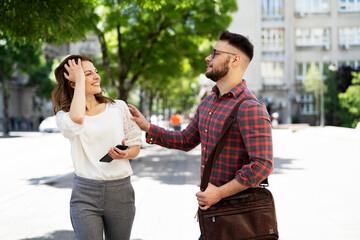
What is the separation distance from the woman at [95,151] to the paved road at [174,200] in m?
2.56

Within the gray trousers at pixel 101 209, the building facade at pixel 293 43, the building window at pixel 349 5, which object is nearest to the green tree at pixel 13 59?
the building facade at pixel 293 43

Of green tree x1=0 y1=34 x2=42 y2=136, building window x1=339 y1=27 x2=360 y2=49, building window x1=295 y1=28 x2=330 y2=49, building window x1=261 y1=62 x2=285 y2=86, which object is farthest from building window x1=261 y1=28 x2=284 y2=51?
green tree x1=0 y1=34 x2=42 y2=136

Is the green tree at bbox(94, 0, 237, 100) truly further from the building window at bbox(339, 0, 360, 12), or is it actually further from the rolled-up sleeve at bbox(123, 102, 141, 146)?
the building window at bbox(339, 0, 360, 12)

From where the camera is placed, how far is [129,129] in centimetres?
294

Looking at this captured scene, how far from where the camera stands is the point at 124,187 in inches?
113

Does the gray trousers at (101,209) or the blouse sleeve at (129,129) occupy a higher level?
the blouse sleeve at (129,129)

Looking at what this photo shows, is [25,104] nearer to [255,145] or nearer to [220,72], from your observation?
[220,72]

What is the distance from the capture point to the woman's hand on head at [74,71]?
2740mm

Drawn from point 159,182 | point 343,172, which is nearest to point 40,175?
point 159,182

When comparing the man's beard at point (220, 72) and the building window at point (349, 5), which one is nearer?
the man's beard at point (220, 72)

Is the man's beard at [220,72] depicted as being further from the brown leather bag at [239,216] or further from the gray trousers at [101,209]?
the gray trousers at [101,209]

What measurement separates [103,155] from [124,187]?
26cm

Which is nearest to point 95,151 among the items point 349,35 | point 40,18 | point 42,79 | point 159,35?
point 40,18

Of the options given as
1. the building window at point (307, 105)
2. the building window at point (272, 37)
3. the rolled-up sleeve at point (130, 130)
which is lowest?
the building window at point (307, 105)
